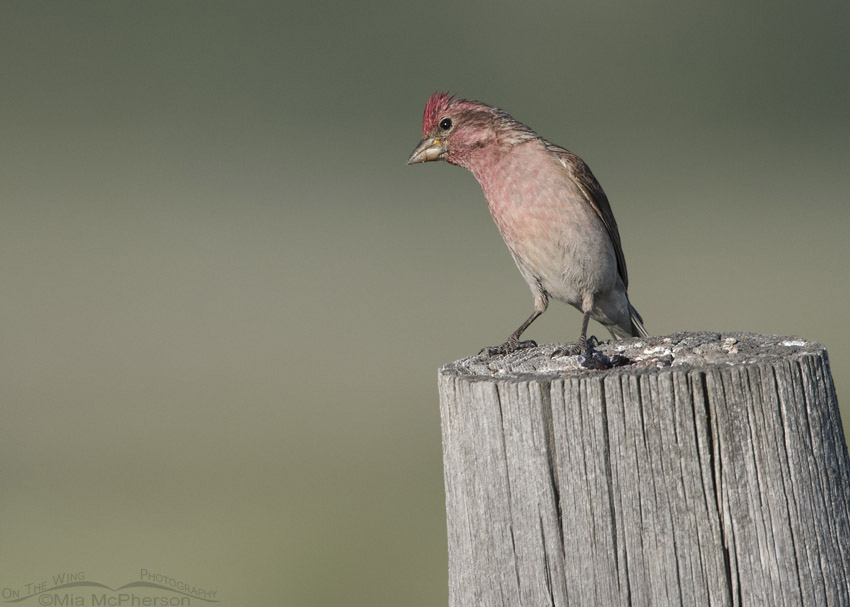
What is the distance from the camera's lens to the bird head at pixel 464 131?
5.29 meters

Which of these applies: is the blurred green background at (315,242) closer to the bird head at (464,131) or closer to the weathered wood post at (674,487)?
the bird head at (464,131)

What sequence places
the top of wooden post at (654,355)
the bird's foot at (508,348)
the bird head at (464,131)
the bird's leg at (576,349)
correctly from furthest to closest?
the bird head at (464,131) < the bird's foot at (508,348) < the bird's leg at (576,349) < the top of wooden post at (654,355)

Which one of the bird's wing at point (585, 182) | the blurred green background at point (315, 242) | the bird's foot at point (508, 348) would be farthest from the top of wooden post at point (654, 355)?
the blurred green background at point (315, 242)

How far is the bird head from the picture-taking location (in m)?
5.29

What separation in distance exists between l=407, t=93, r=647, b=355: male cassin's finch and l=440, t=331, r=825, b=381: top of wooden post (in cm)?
138

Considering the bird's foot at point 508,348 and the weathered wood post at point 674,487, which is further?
the bird's foot at point 508,348

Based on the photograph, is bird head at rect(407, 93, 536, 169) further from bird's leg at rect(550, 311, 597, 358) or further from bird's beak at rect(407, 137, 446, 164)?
bird's leg at rect(550, 311, 597, 358)

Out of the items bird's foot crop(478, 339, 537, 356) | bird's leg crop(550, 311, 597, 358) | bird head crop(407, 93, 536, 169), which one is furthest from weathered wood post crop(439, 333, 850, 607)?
bird head crop(407, 93, 536, 169)

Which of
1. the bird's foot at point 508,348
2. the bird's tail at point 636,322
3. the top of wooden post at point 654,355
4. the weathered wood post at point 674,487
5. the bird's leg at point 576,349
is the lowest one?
the weathered wood post at point 674,487

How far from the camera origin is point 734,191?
62.5 ft

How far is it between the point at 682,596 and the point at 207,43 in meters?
29.8

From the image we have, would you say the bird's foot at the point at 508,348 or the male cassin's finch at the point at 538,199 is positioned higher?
the male cassin's finch at the point at 538,199

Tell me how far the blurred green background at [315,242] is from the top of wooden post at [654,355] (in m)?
3.47

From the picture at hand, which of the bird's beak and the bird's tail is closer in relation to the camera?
the bird's beak
